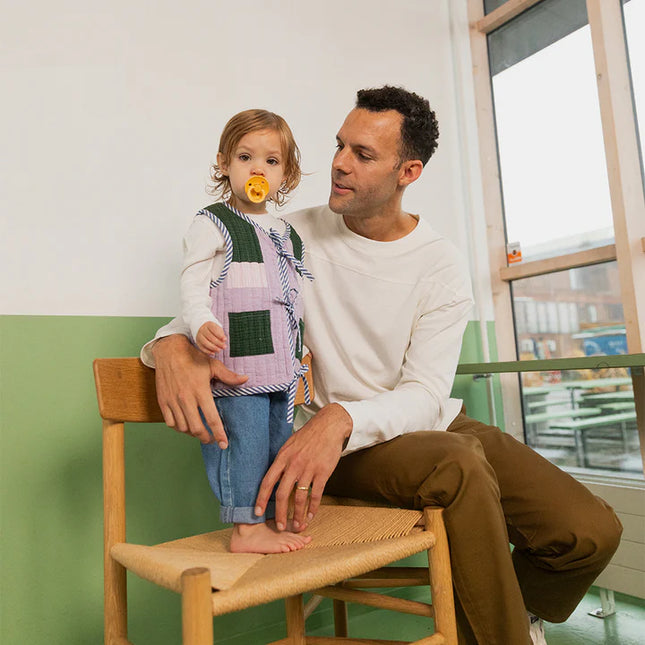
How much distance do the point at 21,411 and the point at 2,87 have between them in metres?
0.71

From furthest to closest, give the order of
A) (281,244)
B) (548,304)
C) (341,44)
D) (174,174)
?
(548,304), (341,44), (174,174), (281,244)

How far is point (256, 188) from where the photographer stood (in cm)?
109

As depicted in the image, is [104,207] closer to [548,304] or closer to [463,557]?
[463,557]

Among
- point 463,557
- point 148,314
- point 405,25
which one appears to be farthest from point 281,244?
point 405,25

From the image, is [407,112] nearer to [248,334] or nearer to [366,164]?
[366,164]

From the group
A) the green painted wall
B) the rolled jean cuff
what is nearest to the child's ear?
the green painted wall

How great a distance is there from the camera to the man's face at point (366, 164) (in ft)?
4.37

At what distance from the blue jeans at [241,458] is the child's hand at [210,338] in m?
0.13

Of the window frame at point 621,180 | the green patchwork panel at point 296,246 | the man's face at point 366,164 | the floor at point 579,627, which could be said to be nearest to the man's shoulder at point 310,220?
the man's face at point 366,164

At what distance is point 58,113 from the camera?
1405 millimetres

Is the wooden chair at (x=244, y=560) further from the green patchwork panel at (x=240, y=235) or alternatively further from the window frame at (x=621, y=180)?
the window frame at (x=621, y=180)

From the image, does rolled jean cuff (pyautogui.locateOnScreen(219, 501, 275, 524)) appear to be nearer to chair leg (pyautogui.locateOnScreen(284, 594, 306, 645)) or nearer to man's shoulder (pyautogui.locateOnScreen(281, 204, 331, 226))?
chair leg (pyautogui.locateOnScreen(284, 594, 306, 645))

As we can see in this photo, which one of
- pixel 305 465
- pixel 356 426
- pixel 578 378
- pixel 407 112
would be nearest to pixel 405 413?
pixel 356 426

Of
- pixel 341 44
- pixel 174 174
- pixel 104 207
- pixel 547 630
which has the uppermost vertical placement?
pixel 341 44
